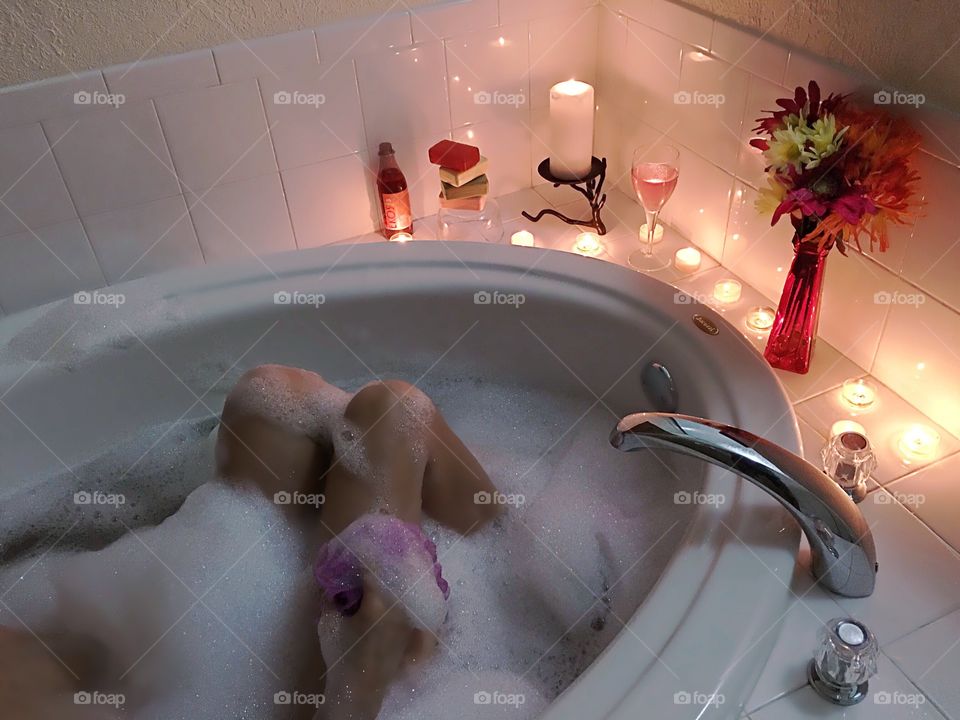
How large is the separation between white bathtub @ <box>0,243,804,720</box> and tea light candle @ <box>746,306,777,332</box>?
7.3 inches

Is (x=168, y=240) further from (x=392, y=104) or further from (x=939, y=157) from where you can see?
(x=939, y=157)

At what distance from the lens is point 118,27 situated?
1.29 meters

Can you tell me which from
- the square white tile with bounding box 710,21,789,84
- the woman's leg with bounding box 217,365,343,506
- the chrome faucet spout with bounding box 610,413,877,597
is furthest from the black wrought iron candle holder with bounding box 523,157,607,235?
the chrome faucet spout with bounding box 610,413,877,597

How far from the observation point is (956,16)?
989mm

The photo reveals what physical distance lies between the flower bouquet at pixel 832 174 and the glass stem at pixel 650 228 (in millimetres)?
311

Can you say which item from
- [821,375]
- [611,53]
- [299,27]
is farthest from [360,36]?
[821,375]

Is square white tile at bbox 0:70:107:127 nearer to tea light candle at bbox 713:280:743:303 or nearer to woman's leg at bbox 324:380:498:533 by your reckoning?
woman's leg at bbox 324:380:498:533

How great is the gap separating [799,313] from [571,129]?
62 centimetres

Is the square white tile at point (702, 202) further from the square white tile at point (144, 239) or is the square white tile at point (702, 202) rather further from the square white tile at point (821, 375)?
the square white tile at point (144, 239)

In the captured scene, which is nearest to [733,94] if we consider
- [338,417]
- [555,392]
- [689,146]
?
[689,146]

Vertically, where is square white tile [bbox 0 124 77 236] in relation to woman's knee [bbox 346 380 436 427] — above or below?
above

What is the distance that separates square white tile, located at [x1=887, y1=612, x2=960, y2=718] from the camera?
0.85m

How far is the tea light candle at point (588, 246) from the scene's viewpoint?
5.17 feet

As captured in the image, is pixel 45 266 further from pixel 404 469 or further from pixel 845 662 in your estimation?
pixel 845 662
